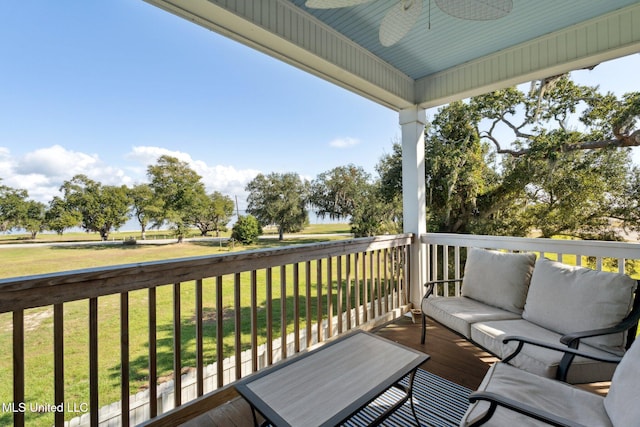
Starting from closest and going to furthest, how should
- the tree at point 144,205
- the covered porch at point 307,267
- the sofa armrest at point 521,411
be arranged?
the sofa armrest at point 521,411 < the covered porch at point 307,267 < the tree at point 144,205

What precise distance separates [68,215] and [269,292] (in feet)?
4.67

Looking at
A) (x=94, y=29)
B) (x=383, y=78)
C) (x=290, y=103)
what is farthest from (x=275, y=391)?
(x=383, y=78)

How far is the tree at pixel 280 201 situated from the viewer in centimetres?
262

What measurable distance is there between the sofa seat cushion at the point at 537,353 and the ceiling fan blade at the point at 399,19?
234 cm

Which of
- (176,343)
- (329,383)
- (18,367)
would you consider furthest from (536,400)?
(18,367)

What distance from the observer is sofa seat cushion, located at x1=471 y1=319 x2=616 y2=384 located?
67.0 inches

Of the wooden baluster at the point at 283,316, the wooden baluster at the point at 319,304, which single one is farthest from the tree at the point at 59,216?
the wooden baluster at the point at 319,304

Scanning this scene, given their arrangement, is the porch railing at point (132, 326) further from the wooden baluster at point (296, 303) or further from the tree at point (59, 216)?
the tree at point (59, 216)

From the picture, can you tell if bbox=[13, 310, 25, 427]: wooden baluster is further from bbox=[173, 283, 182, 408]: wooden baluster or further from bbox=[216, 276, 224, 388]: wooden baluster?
bbox=[216, 276, 224, 388]: wooden baluster

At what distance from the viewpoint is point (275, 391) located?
1423mm

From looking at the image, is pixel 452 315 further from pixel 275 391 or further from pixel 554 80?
pixel 554 80

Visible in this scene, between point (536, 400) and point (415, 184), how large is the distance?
2.83 metres

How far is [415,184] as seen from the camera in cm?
385

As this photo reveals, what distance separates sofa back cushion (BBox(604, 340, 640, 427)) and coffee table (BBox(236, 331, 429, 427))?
0.81 metres
